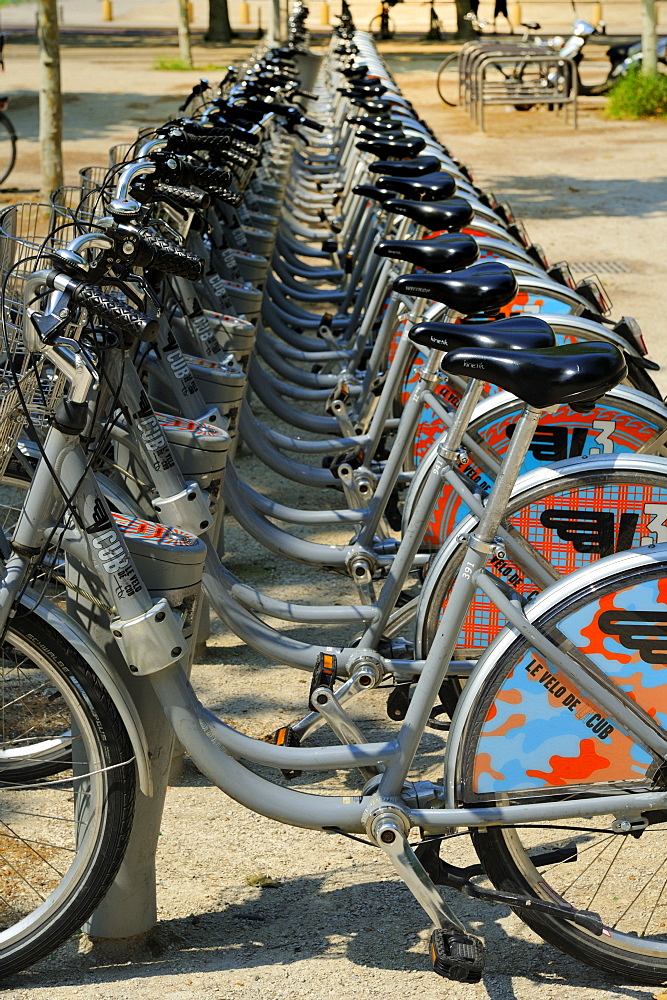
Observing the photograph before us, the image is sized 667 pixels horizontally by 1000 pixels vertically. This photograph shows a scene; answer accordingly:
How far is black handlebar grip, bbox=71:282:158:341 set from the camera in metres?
1.94

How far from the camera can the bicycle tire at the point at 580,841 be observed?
2.17 meters

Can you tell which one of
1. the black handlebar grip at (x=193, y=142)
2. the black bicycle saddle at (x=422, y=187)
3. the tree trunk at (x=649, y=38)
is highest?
the tree trunk at (x=649, y=38)

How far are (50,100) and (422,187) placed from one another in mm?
6295

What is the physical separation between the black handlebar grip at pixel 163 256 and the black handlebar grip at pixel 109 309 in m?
0.19

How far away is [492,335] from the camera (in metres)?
2.13

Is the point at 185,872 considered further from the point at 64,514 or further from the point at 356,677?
the point at 64,514

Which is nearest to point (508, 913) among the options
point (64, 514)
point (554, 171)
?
point (64, 514)

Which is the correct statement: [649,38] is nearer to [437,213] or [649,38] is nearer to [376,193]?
[376,193]

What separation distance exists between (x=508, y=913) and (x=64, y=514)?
1.30m

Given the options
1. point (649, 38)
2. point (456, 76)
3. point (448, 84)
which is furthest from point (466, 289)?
point (456, 76)

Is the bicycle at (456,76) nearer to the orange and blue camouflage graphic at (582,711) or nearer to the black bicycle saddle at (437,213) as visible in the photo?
the black bicycle saddle at (437,213)

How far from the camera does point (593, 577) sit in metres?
2.17

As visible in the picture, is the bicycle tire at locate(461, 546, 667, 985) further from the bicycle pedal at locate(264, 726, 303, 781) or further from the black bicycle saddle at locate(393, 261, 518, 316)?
the black bicycle saddle at locate(393, 261, 518, 316)

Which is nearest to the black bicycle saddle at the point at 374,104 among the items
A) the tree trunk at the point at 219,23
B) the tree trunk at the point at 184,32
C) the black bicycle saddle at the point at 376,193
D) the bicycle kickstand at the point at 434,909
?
the black bicycle saddle at the point at 376,193
